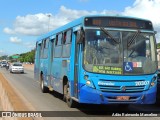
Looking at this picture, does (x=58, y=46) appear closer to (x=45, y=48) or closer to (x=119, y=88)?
(x=45, y=48)

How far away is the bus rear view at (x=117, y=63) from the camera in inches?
440

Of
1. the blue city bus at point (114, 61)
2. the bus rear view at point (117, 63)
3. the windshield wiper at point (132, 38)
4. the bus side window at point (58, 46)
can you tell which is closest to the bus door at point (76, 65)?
the blue city bus at point (114, 61)

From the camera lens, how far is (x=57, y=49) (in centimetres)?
1575

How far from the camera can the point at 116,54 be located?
11367 mm

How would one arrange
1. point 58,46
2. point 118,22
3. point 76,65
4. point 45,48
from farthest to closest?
point 45,48
point 58,46
point 76,65
point 118,22

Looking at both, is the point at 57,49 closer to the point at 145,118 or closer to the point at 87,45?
the point at 87,45

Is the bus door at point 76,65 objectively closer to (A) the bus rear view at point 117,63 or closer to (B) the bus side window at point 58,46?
(A) the bus rear view at point 117,63

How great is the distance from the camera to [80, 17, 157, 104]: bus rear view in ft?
36.7

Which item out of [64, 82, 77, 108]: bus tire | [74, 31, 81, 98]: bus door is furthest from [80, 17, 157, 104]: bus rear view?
[64, 82, 77, 108]: bus tire

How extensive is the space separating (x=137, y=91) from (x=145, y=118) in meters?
0.84

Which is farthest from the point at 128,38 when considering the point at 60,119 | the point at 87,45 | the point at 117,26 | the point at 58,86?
the point at 58,86

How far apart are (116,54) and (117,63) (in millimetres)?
282

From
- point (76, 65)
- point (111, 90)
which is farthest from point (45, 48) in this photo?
point (111, 90)

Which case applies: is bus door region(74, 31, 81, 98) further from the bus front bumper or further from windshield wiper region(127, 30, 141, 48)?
windshield wiper region(127, 30, 141, 48)
